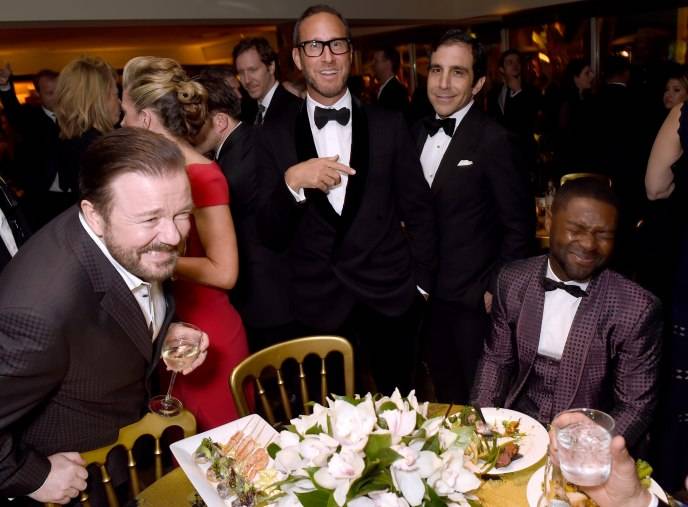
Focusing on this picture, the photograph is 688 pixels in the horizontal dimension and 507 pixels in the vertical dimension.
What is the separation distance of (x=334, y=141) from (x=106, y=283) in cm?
124

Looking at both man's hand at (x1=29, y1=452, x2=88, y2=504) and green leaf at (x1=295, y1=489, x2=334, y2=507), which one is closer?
green leaf at (x1=295, y1=489, x2=334, y2=507)

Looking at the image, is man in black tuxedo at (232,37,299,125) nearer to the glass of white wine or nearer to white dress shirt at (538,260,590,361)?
the glass of white wine

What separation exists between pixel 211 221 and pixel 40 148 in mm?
3516

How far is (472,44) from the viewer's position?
2.73 metres

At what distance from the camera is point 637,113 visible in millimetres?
4207

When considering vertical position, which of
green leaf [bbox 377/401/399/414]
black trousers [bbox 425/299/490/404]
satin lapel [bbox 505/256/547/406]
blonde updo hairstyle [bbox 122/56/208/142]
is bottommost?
black trousers [bbox 425/299/490/404]

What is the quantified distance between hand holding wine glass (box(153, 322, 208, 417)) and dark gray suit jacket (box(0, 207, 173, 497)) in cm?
9

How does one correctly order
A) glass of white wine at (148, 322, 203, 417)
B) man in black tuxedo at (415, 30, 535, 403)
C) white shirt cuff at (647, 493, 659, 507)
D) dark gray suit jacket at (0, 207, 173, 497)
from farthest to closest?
1. man in black tuxedo at (415, 30, 535, 403)
2. glass of white wine at (148, 322, 203, 417)
3. dark gray suit jacket at (0, 207, 173, 497)
4. white shirt cuff at (647, 493, 659, 507)

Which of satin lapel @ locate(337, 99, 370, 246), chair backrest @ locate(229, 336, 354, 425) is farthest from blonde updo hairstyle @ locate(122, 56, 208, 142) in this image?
chair backrest @ locate(229, 336, 354, 425)

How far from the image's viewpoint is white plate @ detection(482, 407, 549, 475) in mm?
1525

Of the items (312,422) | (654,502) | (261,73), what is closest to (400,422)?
(312,422)

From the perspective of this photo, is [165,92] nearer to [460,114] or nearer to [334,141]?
[334,141]

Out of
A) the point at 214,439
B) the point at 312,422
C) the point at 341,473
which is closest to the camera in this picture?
the point at 341,473

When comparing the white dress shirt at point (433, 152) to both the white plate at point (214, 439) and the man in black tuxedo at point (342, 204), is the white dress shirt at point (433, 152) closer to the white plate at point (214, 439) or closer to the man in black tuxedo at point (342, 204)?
the man in black tuxedo at point (342, 204)
